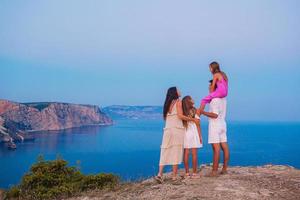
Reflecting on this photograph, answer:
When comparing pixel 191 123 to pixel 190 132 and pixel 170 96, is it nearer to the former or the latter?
pixel 190 132

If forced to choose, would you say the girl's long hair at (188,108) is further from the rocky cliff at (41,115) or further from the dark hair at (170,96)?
the rocky cliff at (41,115)

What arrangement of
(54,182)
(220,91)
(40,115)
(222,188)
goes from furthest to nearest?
(40,115)
(54,182)
(220,91)
(222,188)

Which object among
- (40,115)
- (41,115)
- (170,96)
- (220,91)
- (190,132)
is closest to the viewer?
(220,91)

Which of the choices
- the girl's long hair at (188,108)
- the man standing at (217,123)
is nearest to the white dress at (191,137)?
the girl's long hair at (188,108)

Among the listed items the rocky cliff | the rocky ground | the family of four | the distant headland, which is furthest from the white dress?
the rocky cliff

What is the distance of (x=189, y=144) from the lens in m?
9.13

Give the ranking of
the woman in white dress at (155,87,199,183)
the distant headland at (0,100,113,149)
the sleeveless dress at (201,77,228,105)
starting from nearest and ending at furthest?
the sleeveless dress at (201,77,228,105), the woman in white dress at (155,87,199,183), the distant headland at (0,100,113,149)

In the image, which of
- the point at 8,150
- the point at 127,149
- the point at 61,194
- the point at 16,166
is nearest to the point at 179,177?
the point at 61,194

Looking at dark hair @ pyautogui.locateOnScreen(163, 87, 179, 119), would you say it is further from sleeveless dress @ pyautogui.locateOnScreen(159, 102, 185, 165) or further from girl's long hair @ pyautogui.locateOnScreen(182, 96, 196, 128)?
girl's long hair @ pyautogui.locateOnScreen(182, 96, 196, 128)

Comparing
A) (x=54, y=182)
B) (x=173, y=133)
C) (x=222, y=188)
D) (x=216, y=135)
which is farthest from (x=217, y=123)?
(x=54, y=182)

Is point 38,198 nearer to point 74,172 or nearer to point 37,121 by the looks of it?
point 74,172

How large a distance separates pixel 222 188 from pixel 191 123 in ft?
5.81

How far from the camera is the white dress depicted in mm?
9094

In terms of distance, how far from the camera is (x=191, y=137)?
9125 mm
